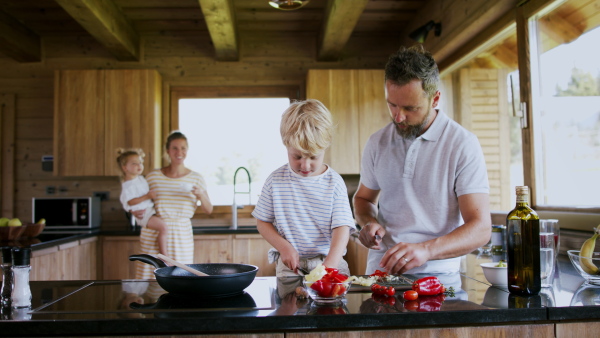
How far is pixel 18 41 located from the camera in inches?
168

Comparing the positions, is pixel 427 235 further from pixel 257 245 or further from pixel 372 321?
pixel 257 245

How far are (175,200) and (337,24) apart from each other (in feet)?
5.60

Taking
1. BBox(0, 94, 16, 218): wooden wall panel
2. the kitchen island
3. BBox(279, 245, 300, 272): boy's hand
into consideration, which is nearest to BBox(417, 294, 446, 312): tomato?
the kitchen island

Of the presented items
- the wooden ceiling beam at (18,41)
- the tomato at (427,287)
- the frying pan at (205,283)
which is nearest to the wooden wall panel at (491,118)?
the tomato at (427,287)

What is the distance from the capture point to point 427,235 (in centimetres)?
175

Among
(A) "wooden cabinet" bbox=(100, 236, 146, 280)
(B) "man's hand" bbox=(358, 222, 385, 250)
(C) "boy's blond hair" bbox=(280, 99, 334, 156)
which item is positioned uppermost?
(C) "boy's blond hair" bbox=(280, 99, 334, 156)

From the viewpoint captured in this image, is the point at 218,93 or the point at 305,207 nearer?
the point at 305,207

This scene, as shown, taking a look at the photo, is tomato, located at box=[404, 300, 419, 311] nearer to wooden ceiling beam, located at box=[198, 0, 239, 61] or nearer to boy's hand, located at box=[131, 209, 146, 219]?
boy's hand, located at box=[131, 209, 146, 219]

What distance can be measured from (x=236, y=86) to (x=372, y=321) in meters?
3.92

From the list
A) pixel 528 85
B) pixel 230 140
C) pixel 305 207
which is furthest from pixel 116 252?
pixel 528 85

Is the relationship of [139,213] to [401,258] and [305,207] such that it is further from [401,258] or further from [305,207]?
[401,258]

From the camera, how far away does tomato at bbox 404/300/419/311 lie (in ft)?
3.70

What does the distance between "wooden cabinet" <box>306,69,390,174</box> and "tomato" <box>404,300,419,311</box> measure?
10.5ft

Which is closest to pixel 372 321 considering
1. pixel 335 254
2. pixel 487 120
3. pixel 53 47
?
pixel 335 254
